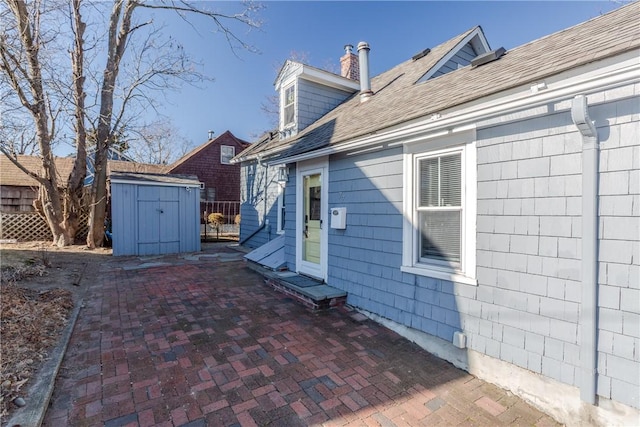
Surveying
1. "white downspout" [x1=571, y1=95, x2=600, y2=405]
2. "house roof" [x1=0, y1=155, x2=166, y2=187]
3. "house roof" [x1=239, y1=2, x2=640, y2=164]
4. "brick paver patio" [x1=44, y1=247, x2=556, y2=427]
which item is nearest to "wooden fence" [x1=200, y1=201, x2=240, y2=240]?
"house roof" [x1=0, y1=155, x2=166, y2=187]

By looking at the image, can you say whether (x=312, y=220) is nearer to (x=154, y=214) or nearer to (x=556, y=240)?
(x=556, y=240)

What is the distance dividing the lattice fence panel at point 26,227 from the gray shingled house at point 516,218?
1064 centimetres

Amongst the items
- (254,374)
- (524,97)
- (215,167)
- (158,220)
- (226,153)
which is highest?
(226,153)

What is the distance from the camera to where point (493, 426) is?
8.14 ft

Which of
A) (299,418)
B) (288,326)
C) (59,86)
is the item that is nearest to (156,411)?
(299,418)

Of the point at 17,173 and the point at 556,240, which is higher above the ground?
the point at 17,173

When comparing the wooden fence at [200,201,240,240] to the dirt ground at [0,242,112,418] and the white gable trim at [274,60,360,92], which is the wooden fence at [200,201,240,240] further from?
the white gable trim at [274,60,360,92]

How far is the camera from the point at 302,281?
5.62 meters

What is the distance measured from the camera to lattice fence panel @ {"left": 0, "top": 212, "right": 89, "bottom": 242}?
11.4 meters

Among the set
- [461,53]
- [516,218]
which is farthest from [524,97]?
[461,53]

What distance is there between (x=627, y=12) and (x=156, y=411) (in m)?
6.32

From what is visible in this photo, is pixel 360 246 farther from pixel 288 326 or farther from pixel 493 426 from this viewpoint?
pixel 493 426

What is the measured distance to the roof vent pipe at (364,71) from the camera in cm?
741

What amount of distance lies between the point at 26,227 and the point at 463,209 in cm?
1500
